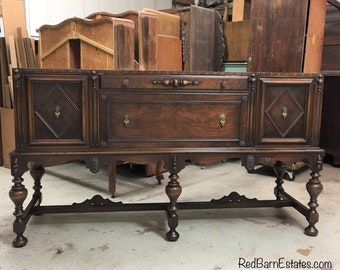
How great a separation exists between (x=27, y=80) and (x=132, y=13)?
3.84 feet

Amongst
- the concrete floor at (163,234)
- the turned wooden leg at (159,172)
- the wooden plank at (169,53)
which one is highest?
the wooden plank at (169,53)

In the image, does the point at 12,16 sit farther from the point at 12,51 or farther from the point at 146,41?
the point at 146,41

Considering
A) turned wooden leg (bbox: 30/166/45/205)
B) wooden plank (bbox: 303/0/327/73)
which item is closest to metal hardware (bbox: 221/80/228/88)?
wooden plank (bbox: 303/0/327/73)

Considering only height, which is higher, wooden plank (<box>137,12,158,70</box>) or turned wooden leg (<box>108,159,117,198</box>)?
wooden plank (<box>137,12,158,70</box>)

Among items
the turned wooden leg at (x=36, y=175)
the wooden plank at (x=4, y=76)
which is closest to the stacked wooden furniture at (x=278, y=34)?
the turned wooden leg at (x=36, y=175)

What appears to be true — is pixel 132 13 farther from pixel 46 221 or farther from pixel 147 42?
pixel 46 221

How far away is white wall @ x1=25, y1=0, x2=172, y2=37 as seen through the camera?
3730 millimetres

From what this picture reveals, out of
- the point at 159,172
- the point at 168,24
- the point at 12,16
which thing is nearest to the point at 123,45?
the point at 168,24

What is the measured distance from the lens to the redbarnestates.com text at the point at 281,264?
175 cm

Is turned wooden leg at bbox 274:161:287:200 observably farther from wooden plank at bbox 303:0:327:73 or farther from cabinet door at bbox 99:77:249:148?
wooden plank at bbox 303:0:327:73

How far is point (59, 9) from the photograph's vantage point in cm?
391

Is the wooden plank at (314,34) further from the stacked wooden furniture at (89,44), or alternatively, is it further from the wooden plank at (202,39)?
the stacked wooden furniture at (89,44)

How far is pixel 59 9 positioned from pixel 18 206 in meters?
2.66

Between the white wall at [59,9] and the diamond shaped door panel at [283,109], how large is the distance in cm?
274
